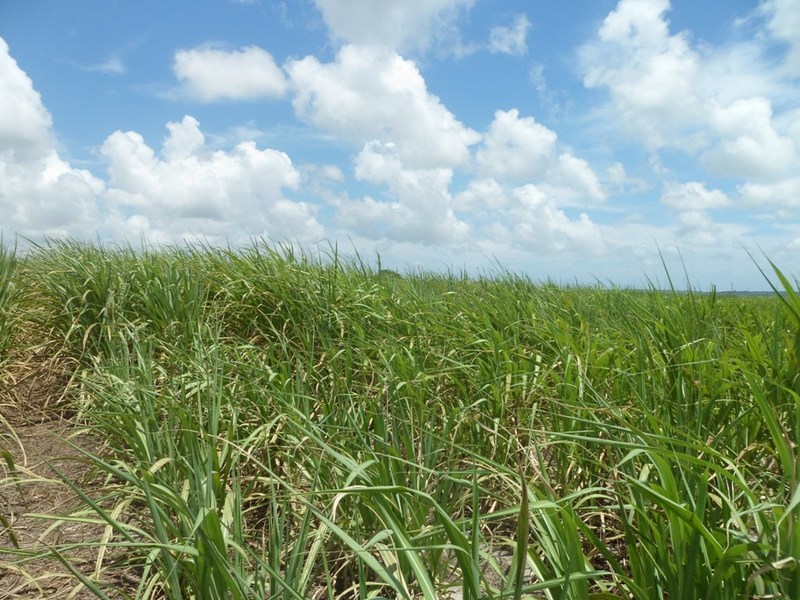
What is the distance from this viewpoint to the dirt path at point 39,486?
181cm

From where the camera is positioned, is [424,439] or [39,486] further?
[39,486]

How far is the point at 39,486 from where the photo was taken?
101 inches

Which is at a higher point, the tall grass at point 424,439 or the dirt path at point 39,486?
the tall grass at point 424,439

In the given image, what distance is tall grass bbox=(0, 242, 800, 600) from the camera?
1265 mm

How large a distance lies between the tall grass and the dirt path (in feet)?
0.40

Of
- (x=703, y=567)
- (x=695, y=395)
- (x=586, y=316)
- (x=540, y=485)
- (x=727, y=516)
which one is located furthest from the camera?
(x=586, y=316)

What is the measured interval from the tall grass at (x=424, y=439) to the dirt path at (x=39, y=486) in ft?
0.40

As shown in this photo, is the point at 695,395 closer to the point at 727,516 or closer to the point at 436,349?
the point at 727,516

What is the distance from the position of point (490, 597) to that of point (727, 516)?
66 centimetres

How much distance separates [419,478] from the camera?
1.80 meters

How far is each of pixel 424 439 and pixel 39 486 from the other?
163 centimetres

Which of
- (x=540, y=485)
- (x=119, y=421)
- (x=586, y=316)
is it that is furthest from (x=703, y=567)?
(x=586, y=316)

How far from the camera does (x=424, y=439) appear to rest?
203 cm

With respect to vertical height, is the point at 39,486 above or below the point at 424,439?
below
